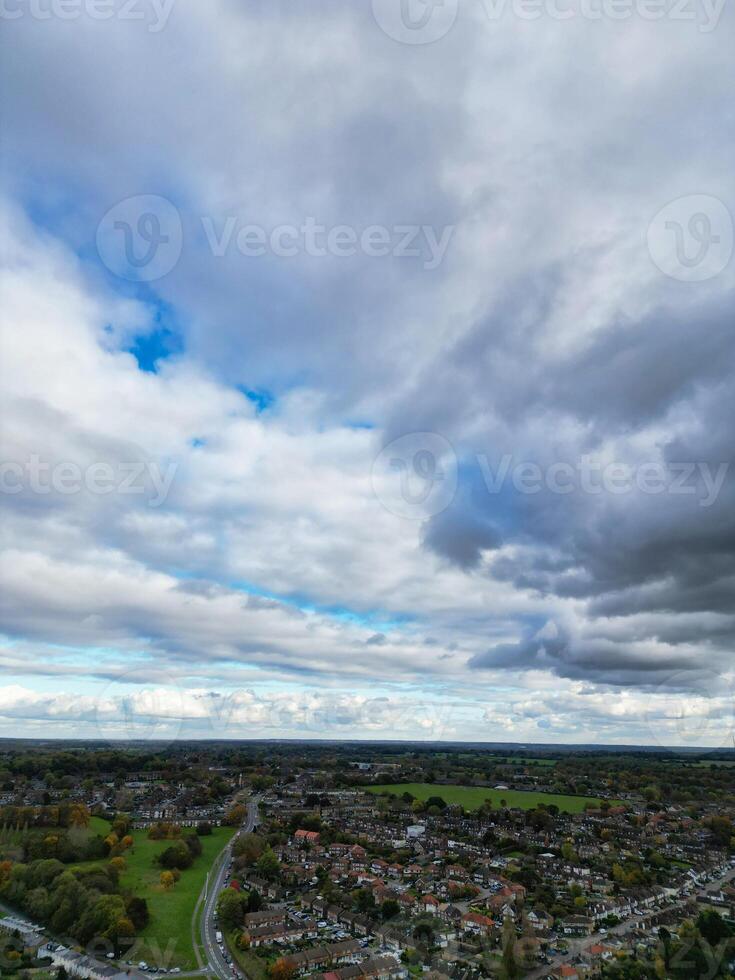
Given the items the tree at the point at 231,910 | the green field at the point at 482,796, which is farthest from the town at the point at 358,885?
the green field at the point at 482,796

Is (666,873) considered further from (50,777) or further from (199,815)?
(50,777)

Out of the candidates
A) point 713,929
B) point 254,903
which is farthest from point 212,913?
point 713,929

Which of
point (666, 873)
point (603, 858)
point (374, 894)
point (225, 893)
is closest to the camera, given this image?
point (225, 893)

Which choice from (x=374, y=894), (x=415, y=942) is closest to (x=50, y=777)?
(x=374, y=894)

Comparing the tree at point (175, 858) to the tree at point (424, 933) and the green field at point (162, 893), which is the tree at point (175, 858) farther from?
the tree at point (424, 933)

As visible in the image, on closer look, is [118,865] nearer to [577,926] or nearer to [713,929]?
[577,926]

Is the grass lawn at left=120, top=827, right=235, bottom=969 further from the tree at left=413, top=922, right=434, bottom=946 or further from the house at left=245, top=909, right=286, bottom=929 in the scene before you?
the tree at left=413, top=922, right=434, bottom=946
